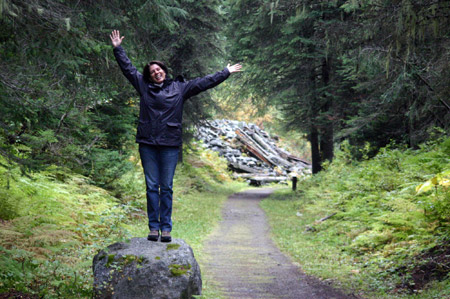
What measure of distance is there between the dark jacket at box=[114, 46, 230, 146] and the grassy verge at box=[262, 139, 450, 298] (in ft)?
11.4

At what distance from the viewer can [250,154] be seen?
39500 millimetres

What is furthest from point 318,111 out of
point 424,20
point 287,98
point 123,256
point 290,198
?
point 123,256

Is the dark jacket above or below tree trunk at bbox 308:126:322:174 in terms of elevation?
below

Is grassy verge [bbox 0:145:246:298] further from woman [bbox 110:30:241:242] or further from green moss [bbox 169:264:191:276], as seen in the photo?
green moss [bbox 169:264:191:276]

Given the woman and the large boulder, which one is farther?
the woman

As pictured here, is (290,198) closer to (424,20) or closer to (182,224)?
(182,224)

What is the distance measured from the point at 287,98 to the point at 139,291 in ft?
55.7

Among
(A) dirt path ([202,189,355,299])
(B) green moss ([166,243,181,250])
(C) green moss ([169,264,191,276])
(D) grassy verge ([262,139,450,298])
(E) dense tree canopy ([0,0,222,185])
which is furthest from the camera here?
(A) dirt path ([202,189,355,299])

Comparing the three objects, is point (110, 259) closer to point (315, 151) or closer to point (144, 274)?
point (144, 274)

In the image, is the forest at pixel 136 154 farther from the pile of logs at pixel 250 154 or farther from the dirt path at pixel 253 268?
the pile of logs at pixel 250 154

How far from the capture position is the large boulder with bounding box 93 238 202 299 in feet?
15.7

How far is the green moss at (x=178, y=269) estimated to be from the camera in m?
4.89

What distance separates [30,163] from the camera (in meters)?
4.94

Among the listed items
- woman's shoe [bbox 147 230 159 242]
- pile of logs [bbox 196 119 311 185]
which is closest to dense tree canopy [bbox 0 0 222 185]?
woman's shoe [bbox 147 230 159 242]
